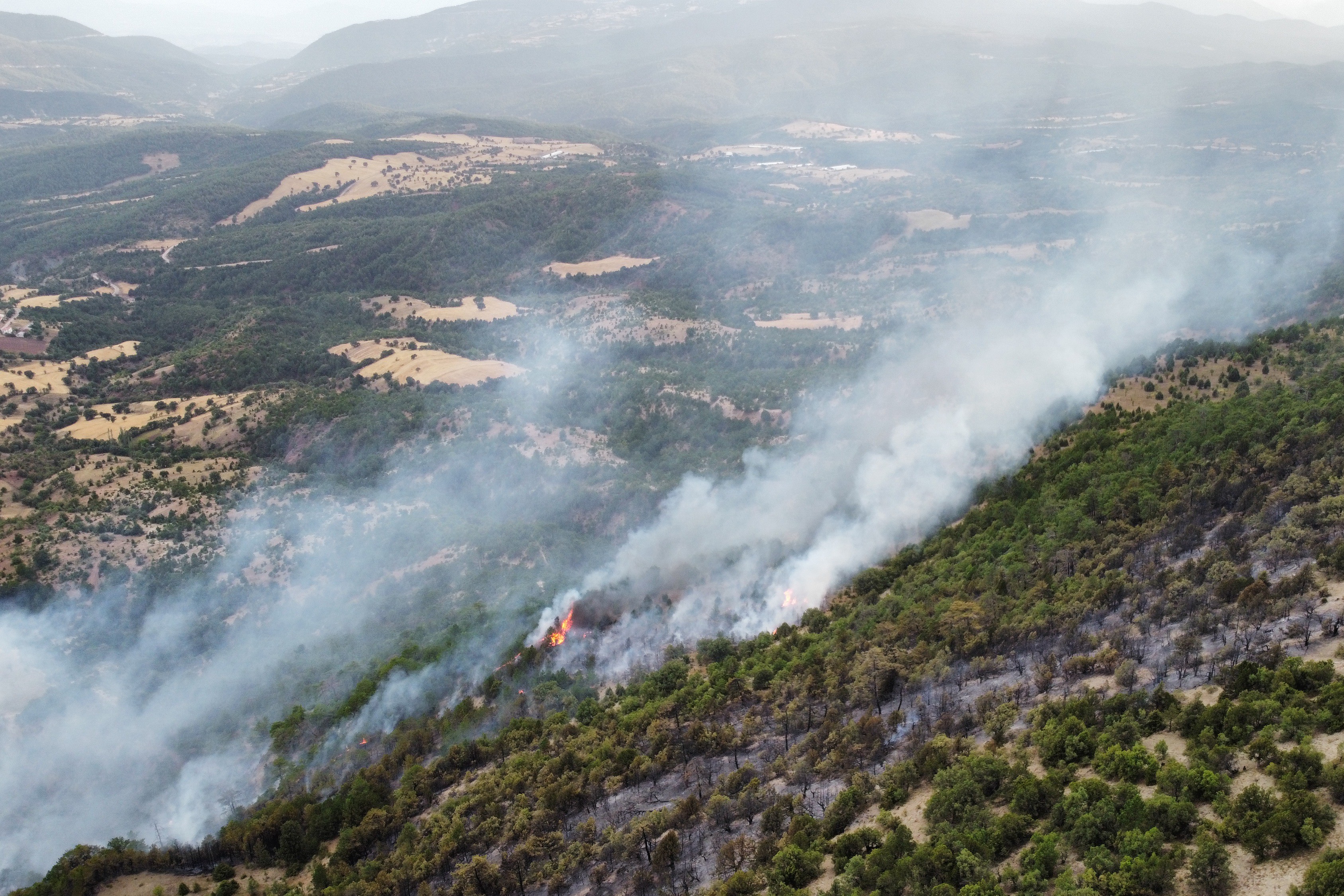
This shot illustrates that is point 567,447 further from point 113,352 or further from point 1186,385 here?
point 113,352

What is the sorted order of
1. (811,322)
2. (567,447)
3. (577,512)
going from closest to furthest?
(577,512), (567,447), (811,322)

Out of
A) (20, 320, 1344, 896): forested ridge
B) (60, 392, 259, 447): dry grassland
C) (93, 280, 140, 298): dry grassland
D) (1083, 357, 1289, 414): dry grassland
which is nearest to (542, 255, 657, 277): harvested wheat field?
(60, 392, 259, 447): dry grassland

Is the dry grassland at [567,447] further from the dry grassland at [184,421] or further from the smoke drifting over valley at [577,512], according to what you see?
the dry grassland at [184,421]

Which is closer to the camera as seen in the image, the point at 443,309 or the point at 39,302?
the point at 39,302

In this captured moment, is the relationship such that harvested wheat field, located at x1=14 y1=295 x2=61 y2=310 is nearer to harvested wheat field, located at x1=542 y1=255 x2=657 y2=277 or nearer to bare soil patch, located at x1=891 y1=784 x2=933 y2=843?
harvested wheat field, located at x1=542 y1=255 x2=657 y2=277

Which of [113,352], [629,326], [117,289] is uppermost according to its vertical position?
[117,289]

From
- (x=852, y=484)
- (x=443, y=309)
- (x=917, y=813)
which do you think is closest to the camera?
(x=917, y=813)

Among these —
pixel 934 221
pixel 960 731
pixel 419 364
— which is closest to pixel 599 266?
pixel 419 364

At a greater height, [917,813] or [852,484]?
[917,813]
